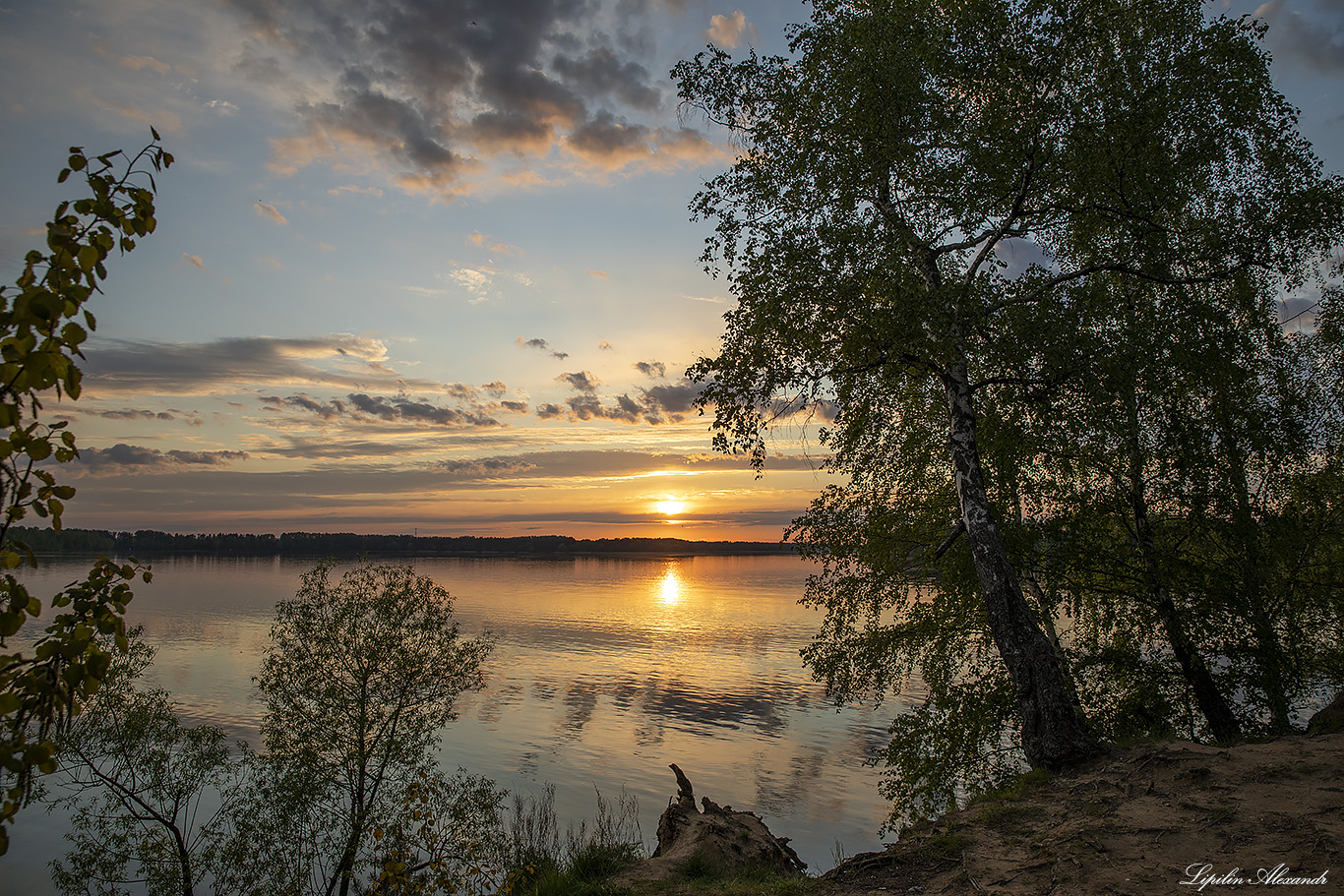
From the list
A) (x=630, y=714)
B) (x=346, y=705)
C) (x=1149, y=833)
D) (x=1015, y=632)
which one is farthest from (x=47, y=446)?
(x=630, y=714)

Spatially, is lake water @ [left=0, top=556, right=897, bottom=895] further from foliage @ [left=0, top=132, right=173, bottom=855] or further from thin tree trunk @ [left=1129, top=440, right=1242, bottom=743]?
foliage @ [left=0, top=132, right=173, bottom=855]

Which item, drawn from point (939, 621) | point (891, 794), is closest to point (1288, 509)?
point (939, 621)

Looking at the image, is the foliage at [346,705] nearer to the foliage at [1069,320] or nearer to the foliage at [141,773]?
the foliage at [141,773]

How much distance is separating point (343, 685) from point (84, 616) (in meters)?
24.1

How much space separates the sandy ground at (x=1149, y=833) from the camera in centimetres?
672

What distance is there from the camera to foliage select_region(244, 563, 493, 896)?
2302cm

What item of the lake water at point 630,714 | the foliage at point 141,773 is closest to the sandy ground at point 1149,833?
the lake water at point 630,714

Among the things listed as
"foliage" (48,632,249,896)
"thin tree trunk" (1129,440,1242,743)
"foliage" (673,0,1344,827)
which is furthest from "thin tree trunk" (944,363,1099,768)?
"foliage" (48,632,249,896)

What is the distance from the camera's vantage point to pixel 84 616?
117 inches

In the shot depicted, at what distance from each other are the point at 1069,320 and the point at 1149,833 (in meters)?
8.49

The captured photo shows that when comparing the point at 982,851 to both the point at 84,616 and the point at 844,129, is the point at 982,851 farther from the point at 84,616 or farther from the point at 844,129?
the point at 844,129

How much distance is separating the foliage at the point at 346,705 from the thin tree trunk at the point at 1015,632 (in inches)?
716

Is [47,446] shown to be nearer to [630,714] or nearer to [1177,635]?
[1177,635]

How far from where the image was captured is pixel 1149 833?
7.73 metres
